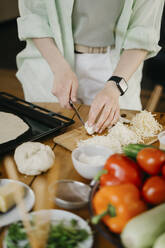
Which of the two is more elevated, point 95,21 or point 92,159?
point 95,21

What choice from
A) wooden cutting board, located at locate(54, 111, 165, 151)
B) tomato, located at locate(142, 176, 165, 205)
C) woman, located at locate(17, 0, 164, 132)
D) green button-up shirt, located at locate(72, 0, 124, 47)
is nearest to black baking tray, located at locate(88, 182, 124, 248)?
tomato, located at locate(142, 176, 165, 205)

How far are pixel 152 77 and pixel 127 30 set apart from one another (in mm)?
3185

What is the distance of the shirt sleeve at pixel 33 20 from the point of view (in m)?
1.73

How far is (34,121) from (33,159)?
48 cm

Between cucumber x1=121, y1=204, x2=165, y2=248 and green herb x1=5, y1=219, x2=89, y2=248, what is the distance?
12 cm

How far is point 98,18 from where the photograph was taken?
180cm

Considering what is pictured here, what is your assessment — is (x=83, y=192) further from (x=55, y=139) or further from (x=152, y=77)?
(x=152, y=77)

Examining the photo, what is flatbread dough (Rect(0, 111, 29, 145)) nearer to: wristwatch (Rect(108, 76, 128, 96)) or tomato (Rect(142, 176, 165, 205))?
wristwatch (Rect(108, 76, 128, 96))

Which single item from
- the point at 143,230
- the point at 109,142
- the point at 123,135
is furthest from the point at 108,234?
the point at 123,135

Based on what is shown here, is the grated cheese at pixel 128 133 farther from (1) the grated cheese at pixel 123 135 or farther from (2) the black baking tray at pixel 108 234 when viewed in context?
(2) the black baking tray at pixel 108 234

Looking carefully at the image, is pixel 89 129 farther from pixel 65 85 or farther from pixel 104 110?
pixel 65 85

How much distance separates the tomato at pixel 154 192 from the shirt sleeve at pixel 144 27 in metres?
1.09

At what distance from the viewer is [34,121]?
5.08 ft

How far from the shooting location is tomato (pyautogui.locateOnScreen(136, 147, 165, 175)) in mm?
851
